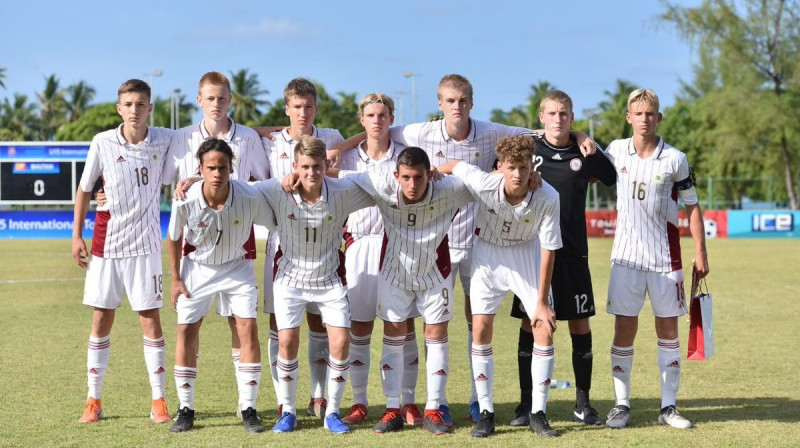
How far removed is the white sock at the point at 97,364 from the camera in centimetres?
646

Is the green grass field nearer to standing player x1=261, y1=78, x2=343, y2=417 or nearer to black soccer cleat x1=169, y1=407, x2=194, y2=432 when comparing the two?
black soccer cleat x1=169, y1=407, x2=194, y2=432

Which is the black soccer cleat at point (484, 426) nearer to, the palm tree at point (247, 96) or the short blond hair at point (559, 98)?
the short blond hair at point (559, 98)

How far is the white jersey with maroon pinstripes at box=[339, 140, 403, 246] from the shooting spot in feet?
21.4

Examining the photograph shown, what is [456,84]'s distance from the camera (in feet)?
21.1

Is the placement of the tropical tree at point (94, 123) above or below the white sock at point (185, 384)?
above

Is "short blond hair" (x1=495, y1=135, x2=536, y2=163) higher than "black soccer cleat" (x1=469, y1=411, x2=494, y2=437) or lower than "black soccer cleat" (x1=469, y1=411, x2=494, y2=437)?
higher

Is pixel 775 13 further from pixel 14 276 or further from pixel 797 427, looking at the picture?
pixel 797 427

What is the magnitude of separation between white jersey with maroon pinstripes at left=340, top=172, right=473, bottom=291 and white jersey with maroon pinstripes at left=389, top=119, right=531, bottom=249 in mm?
440

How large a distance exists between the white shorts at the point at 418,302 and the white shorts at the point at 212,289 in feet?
2.77

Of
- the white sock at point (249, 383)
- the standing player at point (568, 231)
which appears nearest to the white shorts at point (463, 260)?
the standing player at point (568, 231)

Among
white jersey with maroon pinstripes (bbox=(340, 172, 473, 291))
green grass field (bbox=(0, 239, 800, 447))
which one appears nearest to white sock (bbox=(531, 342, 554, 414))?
green grass field (bbox=(0, 239, 800, 447))

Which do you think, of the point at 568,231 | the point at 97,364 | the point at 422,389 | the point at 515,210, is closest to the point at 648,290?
the point at 568,231

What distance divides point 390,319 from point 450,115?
1.46m

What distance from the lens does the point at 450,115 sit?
651cm
